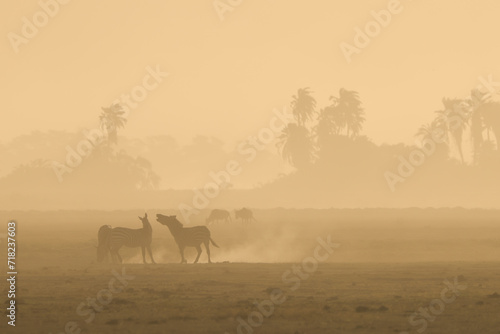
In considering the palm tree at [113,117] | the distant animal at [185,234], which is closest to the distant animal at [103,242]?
the distant animal at [185,234]

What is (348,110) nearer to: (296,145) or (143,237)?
(296,145)

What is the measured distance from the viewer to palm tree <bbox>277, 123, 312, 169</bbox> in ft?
420

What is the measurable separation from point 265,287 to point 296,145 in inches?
3999

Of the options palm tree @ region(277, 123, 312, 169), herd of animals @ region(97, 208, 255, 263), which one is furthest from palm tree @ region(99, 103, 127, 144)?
herd of animals @ region(97, 208, 255, 263)

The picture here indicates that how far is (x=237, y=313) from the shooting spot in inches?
838

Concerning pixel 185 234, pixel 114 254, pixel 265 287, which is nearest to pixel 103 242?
pixel 114 254

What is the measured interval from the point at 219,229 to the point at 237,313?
4283 cm

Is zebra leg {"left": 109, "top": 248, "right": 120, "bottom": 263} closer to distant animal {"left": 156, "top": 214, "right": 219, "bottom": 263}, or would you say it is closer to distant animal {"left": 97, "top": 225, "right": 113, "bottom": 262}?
distant animal {"left": 97, "top": 225, "right": 113, "bottom": 262}

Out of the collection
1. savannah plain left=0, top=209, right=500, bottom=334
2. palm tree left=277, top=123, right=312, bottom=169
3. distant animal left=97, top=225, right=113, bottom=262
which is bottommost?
savannah plain left=0, top=209, right=500, bottom=334

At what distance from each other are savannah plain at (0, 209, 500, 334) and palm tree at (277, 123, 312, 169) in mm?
73110

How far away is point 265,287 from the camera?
27297 mm

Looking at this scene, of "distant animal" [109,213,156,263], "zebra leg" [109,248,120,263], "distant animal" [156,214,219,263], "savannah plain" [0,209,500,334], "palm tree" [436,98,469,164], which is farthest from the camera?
"palm tree" [436,98,469,164]

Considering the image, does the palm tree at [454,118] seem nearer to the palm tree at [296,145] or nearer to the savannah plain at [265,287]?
the palm tree at [296,145]

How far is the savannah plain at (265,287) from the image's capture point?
19.8m
